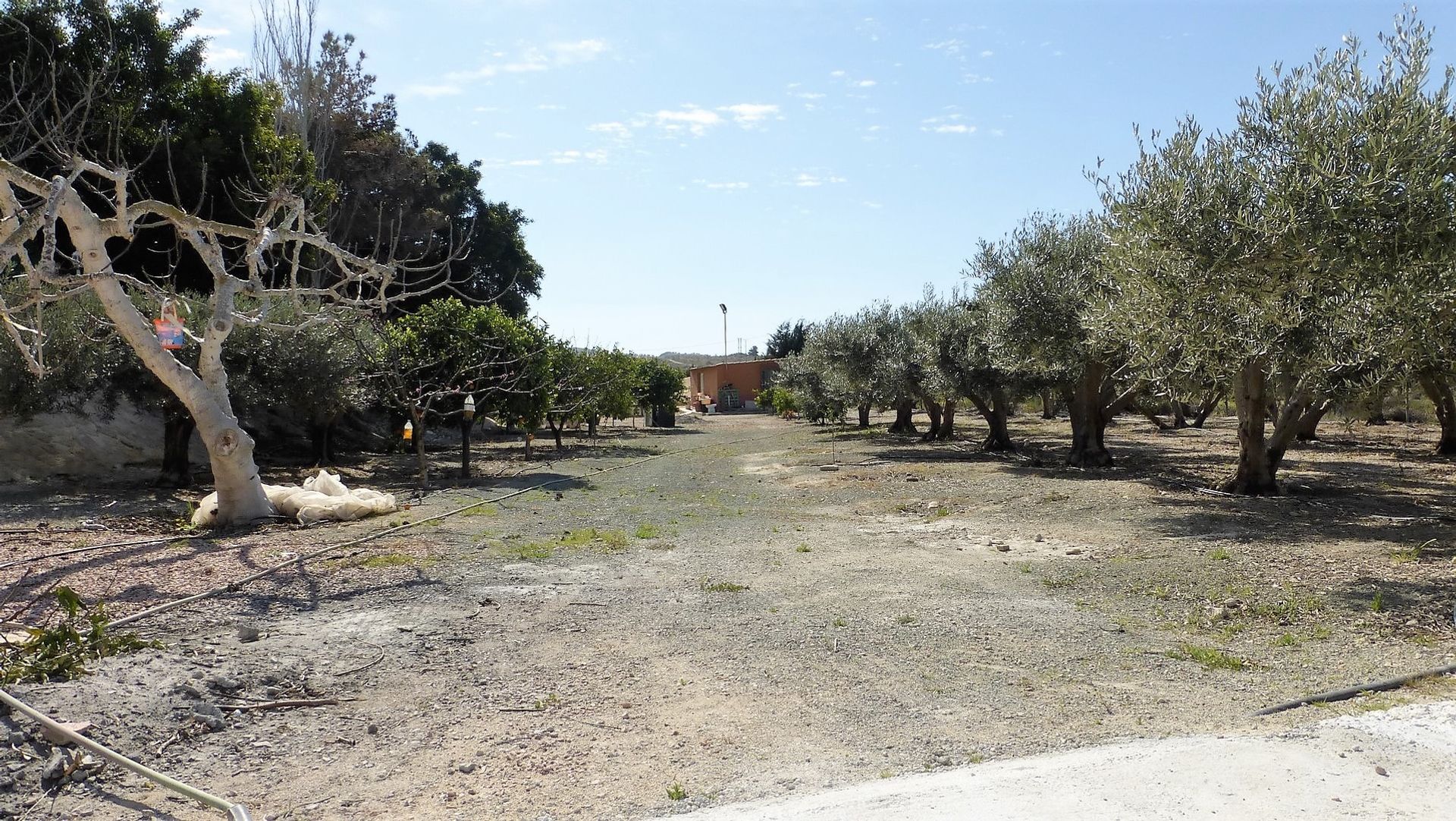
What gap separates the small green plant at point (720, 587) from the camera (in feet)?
29.1

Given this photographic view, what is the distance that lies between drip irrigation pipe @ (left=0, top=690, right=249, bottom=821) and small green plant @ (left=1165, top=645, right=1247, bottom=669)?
582cm

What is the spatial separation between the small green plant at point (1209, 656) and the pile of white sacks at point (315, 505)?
35.3 ft

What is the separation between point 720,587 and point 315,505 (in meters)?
6.97

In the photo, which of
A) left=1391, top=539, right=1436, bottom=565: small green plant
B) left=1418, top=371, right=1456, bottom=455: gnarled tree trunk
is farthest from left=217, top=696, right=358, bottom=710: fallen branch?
left=1418, top=371, right=1456, bottom=455: gnarled tree trunk

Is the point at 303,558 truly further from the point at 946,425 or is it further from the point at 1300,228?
the point at 946,425

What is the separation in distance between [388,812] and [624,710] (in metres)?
1.60

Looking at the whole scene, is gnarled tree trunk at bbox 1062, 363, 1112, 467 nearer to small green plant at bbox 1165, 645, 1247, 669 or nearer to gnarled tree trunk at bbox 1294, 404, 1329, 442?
gnarled tree trunk at bbox 1294, 404, 1329, 442

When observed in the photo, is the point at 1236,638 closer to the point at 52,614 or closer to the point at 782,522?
the point at 782,522

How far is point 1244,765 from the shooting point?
4.36 meters

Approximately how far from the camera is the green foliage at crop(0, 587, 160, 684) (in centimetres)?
540

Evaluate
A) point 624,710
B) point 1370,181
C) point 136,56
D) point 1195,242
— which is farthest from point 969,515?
point 136,56

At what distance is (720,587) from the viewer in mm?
8945

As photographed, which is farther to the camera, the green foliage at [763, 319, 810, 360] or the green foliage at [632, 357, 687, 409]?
the green foliage at [763, 319, 810, 360]

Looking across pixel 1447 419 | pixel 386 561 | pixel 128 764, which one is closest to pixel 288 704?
pixel 128 764
